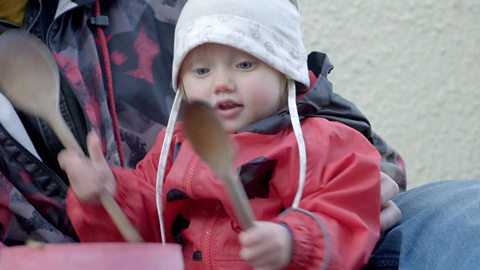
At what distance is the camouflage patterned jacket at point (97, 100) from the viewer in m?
1.27

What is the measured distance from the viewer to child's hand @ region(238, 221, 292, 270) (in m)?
0.99

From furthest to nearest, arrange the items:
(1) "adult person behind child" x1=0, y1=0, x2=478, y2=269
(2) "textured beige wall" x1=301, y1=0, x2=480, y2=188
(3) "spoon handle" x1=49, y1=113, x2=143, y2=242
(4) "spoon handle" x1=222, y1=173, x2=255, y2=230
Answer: (2) "textured beige wall" x1=301, y1=0, x2=480, y2=188
(1) "adult person behind child" x1=0, y1=0, x2=478, y2=269
(3) "spoon handle" x1=49, y1=113, x2=143, y2=242
(4) "spoon handle" x1=222, y1=173, x2=255, y2=230

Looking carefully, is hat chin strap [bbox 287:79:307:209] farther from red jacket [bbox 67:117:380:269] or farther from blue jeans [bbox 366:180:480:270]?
blue jeans [bbox 366:180:480:270]

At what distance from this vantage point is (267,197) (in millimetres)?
1213

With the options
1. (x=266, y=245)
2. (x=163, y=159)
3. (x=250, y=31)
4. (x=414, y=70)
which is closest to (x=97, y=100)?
(x=163, y=159)

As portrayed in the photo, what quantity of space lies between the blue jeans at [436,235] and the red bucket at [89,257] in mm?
380

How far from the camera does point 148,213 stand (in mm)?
1274

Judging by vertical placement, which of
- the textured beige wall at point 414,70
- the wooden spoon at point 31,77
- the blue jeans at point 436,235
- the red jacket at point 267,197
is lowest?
the textured beige wall at point 414,70

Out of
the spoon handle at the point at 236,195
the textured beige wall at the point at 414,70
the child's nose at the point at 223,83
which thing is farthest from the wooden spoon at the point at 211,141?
the textured beige wall at the point at 414,70

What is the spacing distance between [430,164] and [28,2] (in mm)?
1202

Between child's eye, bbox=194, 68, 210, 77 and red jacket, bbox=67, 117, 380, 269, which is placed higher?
child's eye, bbox=194, 68, 210, 77

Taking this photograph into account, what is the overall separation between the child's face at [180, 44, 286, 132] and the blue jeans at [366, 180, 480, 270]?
0.73ft

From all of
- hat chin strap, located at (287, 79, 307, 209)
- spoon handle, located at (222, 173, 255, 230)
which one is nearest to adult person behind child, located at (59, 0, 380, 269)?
hat chin strap, located at (287, 79, 307, 209)

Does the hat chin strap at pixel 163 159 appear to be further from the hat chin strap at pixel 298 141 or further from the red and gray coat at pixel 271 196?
the hat chin strap at pixel 298 141
